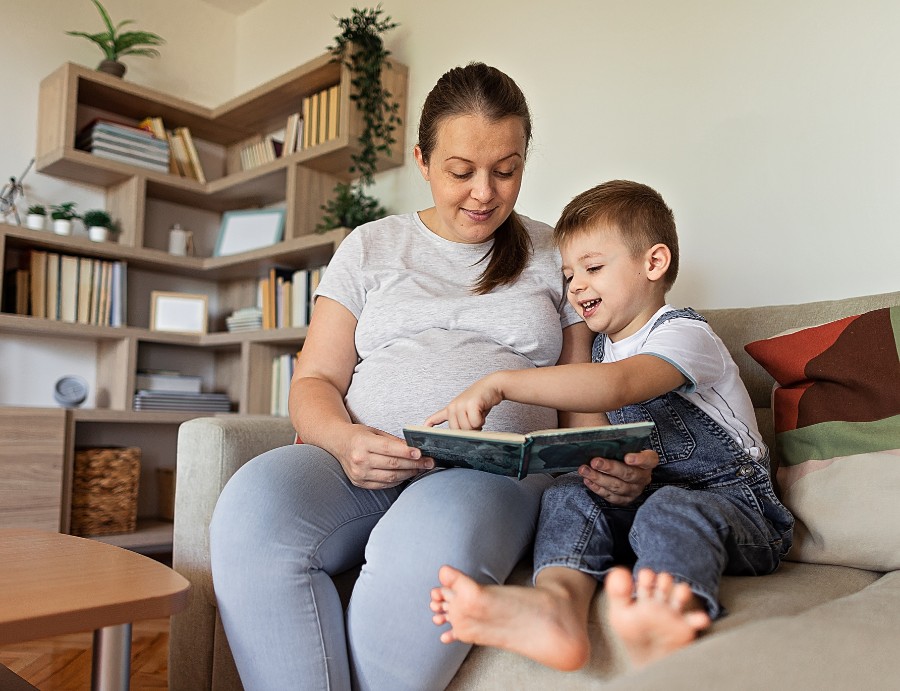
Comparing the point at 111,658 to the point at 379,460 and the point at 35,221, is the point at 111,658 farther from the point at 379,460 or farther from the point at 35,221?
the point at 35,221

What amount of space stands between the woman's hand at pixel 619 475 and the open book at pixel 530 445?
0.06ft

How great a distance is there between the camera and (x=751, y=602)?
85 centimetres

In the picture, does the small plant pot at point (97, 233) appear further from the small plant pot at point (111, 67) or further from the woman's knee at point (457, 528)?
the woman's knee at point (457, 528)

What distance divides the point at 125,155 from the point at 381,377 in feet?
7.24

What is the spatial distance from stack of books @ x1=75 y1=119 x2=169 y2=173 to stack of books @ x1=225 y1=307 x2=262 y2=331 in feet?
2.11

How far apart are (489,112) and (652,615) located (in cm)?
87

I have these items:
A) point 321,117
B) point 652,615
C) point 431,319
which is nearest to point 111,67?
point 321,117

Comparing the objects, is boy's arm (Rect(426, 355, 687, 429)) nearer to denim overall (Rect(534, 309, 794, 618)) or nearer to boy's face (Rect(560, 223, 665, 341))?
denim overall (Rect(534, 309, 794, 618))

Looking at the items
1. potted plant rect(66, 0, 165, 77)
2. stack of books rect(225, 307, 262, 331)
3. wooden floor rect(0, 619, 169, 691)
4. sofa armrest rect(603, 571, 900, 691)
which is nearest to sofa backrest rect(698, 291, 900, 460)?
sofa armrest rect(603, 571, 900, 691)

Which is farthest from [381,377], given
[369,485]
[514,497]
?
A: [514,497]

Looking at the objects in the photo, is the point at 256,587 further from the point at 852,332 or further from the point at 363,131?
the point at 363,131

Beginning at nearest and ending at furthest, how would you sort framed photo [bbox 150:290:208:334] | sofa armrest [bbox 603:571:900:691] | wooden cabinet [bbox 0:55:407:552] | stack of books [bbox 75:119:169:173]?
1. sofa armrest [bbox 603:571:900:691]
2. wooden cabinet [bbox 0:55:407:552]
3. stack of books [bbox 75:119:169:173]
4. framed photo [bbox 150:290:208:334]

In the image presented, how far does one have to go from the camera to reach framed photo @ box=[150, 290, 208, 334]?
10.4 ft

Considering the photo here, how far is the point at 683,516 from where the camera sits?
92 cm
